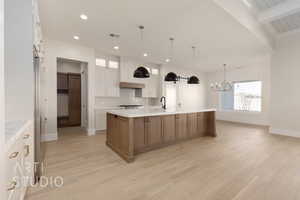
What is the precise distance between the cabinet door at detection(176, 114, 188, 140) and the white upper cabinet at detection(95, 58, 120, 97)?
2.82 m

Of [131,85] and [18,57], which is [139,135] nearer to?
[18,57]

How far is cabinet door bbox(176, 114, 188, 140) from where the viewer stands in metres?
3.88

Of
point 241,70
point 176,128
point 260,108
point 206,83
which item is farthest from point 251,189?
point 206,83

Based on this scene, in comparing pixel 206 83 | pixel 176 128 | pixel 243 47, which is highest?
pixel 243 47

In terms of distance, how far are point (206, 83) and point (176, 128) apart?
615 cm

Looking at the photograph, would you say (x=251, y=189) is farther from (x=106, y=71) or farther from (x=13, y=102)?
(x=106, y=71)

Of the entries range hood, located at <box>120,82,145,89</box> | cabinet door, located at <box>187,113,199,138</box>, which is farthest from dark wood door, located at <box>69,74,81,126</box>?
cabinet door, located at <box>187,113,199,138</box>

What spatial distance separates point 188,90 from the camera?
8.07 metres

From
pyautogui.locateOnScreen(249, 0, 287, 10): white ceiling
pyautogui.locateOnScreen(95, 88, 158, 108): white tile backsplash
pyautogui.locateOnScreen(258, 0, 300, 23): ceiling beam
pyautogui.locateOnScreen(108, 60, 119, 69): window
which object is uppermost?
pyautogui.locateOnScreen(249, 0, 287, 10): white ceiling

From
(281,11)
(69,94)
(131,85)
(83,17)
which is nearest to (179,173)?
(83,17)

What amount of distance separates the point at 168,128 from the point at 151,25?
2.49m

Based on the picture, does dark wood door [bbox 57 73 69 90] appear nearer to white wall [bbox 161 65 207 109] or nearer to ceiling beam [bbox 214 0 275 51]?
white wall [bbox 161 65 207 109]

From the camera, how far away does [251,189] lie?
192 centimetres

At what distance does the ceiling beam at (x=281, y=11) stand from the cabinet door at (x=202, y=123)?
2.93 m
